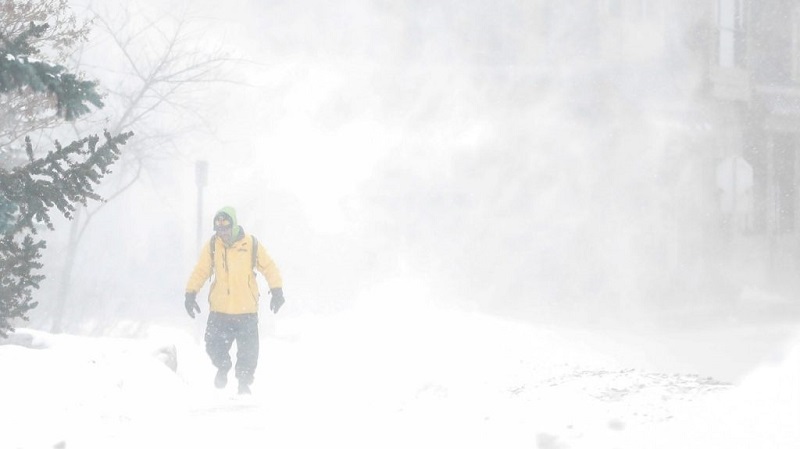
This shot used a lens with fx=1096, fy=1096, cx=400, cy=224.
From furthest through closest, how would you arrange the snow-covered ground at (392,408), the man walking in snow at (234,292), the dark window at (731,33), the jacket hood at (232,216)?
the dark window at (731,33), the man walking in snow at (234,292), the jacket hood at (232,216), the snow-covered ground at (392,408)

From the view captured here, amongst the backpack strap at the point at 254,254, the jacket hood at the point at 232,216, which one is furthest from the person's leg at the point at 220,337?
the jacket hood at the point at 232,216

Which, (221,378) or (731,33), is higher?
(731,33)

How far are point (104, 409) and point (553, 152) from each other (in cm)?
1909

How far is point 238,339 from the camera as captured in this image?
28.2ft

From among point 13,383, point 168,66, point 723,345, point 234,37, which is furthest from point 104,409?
point 234,37

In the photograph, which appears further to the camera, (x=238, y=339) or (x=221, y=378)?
(x=221, y=378)

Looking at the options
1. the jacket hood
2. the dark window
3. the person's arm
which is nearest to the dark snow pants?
the person's arm

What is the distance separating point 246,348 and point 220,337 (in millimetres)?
226

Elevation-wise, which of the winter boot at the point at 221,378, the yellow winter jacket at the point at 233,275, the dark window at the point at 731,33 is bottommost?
the winter boot at the point at 221,378

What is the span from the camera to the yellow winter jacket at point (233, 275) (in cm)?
839

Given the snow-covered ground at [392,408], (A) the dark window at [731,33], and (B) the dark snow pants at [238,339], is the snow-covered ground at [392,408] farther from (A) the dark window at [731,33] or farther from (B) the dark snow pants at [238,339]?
(A) the dark window at [731,33]

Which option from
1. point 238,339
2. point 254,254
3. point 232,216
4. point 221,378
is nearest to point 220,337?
point 238,339

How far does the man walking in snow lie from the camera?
27.5 ft

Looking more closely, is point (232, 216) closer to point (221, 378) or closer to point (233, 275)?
point (233, 275)
